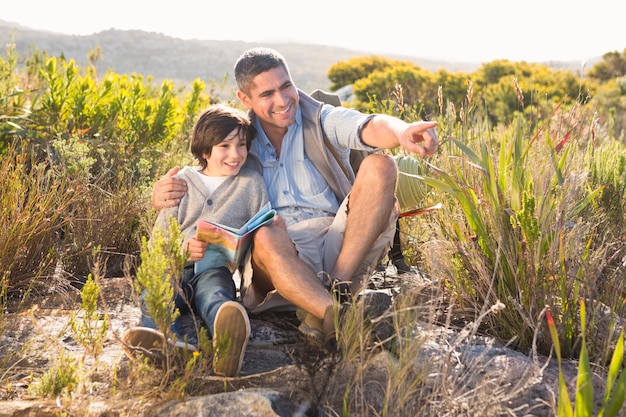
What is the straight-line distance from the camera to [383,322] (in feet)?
8.77

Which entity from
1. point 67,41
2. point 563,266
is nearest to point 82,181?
point 563,266

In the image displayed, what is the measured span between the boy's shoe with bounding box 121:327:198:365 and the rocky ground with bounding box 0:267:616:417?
92mm

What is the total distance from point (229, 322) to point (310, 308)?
37cm

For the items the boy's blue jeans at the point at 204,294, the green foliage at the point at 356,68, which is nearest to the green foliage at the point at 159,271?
the boy's blue jeans at the point at 204,294

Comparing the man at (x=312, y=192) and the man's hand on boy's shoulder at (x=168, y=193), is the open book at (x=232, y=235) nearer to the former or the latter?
the man at (x=312, y=192)

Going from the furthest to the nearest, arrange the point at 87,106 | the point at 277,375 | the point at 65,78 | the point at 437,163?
the point at 65,78 < the point at 87,106 < the point at 437,163 < the point at 277,375

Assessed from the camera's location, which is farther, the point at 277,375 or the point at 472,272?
the point at 472,272

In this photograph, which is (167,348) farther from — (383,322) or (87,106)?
(87,106)

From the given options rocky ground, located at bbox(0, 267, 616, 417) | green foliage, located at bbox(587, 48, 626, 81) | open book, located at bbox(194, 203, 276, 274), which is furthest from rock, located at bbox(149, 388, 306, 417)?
green foliage, located at bbox(587, 48, 626, 81)

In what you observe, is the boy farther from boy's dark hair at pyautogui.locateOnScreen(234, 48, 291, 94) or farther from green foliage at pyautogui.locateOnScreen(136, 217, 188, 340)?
green foliage at pyautogui.locateOnScreen(136, 217, 188, 340)

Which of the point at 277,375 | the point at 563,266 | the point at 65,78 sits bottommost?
the point at 277,375

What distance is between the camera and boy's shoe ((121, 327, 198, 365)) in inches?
102

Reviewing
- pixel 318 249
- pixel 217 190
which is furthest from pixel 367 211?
pixel 217 190

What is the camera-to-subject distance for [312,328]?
2.80 m
